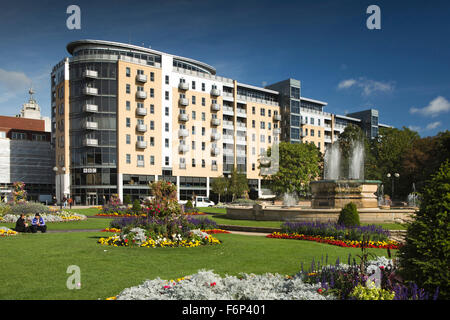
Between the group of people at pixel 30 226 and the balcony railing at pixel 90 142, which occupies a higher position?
the balcony railing at pixel 90 142

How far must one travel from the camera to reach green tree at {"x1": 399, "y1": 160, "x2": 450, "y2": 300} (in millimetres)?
5020

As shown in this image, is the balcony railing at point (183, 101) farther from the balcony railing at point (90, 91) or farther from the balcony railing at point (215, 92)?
the balcony railing at point (90, 91)

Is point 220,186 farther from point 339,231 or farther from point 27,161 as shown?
point 339,231

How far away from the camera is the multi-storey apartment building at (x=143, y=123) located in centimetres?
6206

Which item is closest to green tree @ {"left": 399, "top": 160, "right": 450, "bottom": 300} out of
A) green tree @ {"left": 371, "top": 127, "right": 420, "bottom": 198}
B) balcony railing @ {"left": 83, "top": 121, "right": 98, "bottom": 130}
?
green tree @ {"left": 371, "top": 127, "right": 420, "bottom": 198}

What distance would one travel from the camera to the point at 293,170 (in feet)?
204

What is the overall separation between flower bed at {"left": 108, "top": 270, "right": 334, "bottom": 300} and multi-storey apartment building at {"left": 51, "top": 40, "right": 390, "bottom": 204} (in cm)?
5794

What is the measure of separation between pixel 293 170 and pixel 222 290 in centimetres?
5734

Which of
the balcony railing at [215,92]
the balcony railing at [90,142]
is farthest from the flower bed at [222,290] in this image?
the balcony railing at [215,92]

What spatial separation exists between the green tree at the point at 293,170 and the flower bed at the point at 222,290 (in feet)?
183

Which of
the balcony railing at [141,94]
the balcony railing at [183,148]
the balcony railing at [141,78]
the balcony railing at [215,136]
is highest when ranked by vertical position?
the balcony railing at [141,78]

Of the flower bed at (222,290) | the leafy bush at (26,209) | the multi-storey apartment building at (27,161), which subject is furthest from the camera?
the multi-storey apartment building at (27,161)

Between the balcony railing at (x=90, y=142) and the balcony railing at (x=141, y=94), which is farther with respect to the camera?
the balcony railing at (x=141, y=94)
